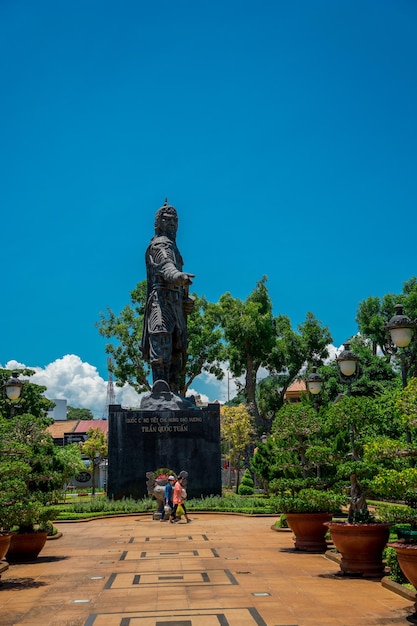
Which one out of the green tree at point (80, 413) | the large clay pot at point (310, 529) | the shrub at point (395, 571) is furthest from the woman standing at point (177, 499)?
the green tree at point (80, 413)

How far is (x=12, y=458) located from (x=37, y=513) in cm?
95

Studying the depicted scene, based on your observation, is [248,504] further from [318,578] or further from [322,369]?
[322,369]

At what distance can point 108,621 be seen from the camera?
6574mm

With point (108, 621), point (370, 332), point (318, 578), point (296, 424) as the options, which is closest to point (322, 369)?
point (370, 332)

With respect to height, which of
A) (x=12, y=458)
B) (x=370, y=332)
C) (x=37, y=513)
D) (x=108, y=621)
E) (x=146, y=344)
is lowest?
(x=108, y=621)

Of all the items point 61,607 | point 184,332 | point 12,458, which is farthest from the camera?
point 184,332

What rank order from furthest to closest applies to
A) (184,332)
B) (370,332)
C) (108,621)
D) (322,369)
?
(370,332) → (322,369) → (184,332) → (108,621)

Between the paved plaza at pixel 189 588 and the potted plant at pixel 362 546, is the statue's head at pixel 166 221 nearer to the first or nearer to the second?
the paved plaza at pixel 189 588

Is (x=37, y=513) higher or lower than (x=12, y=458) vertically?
lower

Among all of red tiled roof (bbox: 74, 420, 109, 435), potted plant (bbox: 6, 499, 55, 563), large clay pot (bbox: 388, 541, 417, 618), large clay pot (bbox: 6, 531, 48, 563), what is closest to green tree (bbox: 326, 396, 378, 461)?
large clay pot (bbox: 388, 541, 417, 618)

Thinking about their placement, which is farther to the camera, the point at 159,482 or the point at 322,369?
the point at 322,369

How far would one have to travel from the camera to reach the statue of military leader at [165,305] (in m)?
21.5

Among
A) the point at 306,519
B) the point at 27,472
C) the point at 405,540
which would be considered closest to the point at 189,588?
the point at 405,540

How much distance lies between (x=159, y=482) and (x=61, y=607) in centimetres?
1003
